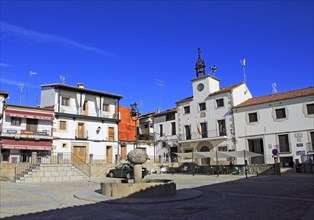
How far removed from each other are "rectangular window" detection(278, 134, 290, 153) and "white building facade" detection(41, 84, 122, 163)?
1644cm

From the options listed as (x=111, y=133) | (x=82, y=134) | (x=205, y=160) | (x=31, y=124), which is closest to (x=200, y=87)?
(x=205, y=160)

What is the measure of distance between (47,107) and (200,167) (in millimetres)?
17625

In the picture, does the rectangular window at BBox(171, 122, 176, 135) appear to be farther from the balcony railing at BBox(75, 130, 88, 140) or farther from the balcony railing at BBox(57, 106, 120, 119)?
the balcony railing at BBox(75, 130, 88, 140)

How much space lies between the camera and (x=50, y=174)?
855 inches

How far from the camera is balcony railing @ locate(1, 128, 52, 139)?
26.6 m

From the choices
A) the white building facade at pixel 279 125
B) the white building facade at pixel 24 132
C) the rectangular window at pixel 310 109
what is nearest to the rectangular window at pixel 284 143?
the white building facade at pixel 279 125

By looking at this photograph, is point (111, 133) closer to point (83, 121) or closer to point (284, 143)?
point (83, 121)

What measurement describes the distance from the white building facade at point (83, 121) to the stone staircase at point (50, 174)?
6848mm

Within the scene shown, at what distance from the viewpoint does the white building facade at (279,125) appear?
1029 inches

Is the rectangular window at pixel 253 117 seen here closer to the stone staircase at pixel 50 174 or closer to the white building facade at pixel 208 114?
the white building facade at pixel 208 114

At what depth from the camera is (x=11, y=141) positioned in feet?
88.1

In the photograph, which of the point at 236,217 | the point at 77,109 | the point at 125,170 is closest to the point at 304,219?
the point at 236,217

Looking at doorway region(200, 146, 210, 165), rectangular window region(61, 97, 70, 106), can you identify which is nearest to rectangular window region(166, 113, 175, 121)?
doorway region(200, 146, 210, 165)

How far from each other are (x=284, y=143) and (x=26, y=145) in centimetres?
2467
